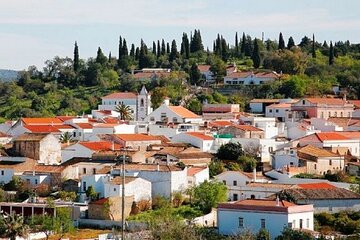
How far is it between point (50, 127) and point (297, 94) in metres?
23.0

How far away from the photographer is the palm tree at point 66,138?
5274 cm

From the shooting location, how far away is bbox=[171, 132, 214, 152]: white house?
50.4m

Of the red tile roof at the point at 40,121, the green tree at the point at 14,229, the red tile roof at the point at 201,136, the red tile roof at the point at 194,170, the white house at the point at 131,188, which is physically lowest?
the green tree at the point at 14,229

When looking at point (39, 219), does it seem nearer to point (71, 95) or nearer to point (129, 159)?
point (129, 159)

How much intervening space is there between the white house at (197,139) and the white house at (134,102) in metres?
13.0

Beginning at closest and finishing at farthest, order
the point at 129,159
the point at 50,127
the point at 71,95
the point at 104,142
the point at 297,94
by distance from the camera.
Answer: the point at 129,159, the point at 104,142, the point at 50,127, the point at 297,94, the point at 71,95

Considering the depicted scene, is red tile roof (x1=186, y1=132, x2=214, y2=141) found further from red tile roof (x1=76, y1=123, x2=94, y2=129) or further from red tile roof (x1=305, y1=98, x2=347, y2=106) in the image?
red tile roof (x1=305, y1=98, x2=347, y2=106)

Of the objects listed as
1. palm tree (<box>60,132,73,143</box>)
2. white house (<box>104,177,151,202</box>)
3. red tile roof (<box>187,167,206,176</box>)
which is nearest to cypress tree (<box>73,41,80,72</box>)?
palm tree (<box>60,132,73,143</box>)

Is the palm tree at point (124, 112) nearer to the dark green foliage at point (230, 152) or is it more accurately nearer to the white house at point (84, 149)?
the white house at point (84, 149)

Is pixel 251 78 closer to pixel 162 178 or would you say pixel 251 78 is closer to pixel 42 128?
pixel 42 128

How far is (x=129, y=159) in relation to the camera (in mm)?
45312

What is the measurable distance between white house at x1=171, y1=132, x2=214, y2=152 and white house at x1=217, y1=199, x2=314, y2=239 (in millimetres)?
13580

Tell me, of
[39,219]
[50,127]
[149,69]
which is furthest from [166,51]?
[39,219]

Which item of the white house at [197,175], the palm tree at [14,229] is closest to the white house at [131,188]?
the white house at [197,175]
